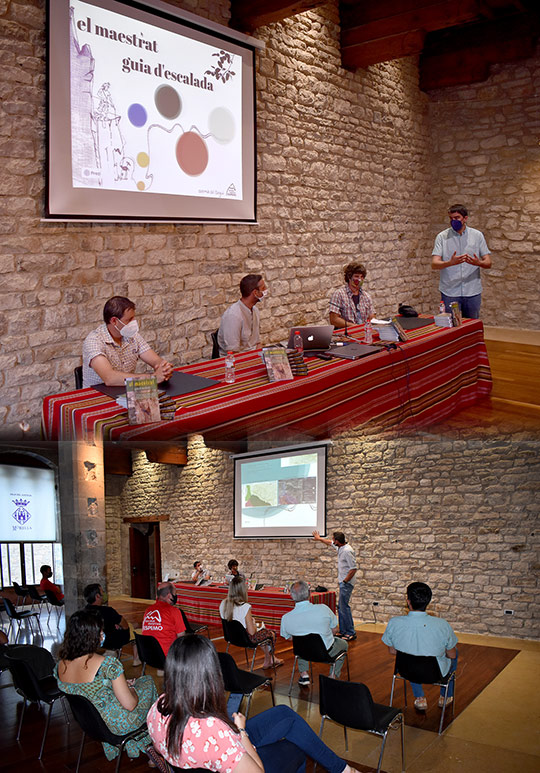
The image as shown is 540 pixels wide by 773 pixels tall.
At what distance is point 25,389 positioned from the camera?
4531 mm

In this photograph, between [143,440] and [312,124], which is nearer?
[143,440]

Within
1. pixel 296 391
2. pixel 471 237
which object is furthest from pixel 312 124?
pixel 296 391

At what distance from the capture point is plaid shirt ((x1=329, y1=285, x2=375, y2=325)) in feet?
17.4

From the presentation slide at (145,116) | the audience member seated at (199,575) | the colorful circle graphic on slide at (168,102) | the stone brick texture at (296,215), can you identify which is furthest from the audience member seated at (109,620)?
the colorful circle graphic on slide at (168,102)

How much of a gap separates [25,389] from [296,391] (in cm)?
220

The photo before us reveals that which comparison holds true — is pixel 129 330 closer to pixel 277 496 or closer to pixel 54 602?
pixel 277 496

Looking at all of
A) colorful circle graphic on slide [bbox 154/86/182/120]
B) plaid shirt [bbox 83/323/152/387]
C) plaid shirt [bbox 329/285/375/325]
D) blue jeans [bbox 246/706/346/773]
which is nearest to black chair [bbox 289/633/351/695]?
blue jeans [bbox 246/706/346/773]

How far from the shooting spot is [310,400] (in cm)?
321

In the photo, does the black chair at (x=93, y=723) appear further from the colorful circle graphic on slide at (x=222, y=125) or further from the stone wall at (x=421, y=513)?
the colorful circle graphic on slide at (x=222, y=125)

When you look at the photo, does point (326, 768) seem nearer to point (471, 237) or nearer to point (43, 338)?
point (43, 338)

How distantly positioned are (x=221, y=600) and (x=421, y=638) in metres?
1.26

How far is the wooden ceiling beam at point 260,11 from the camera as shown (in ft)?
19.0

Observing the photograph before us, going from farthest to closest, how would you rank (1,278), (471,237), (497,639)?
(471,237) < (1,278) < (497,639)

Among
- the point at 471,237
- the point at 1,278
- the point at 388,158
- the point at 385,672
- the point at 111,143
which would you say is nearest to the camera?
the point at 385,672
